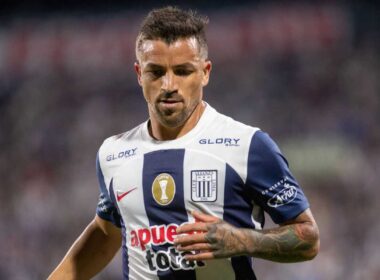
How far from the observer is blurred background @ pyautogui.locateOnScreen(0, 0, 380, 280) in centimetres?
802

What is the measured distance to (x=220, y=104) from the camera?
9195 mm

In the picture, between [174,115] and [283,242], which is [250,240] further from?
[174,115]

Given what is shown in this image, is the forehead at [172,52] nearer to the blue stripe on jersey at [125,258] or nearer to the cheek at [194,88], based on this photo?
the cheek at [194,88]

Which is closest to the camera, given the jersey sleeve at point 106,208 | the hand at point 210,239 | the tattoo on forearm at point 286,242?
the hand at point 210,239

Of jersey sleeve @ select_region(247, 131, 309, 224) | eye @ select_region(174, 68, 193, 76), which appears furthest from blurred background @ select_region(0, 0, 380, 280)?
eye @ select_region(174, 68, 193, 76)

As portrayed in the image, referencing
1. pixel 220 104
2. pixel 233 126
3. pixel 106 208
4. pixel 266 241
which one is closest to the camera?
pixel 266 241

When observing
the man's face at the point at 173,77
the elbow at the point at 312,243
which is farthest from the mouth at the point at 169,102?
the elbow at the point at 312,243

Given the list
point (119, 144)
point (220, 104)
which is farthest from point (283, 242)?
point (220, 104)

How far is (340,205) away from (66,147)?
3.23m

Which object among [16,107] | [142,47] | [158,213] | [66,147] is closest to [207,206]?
[158,213]

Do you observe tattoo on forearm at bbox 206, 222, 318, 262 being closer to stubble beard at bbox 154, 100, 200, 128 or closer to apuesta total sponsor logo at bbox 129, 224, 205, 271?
apuesta total sponsor logo at bbox 129, 224, 205, 271

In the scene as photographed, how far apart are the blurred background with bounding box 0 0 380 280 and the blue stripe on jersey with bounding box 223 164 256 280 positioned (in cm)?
462

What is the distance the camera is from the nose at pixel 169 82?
2.90 metres

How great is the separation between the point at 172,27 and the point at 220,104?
6.23m
